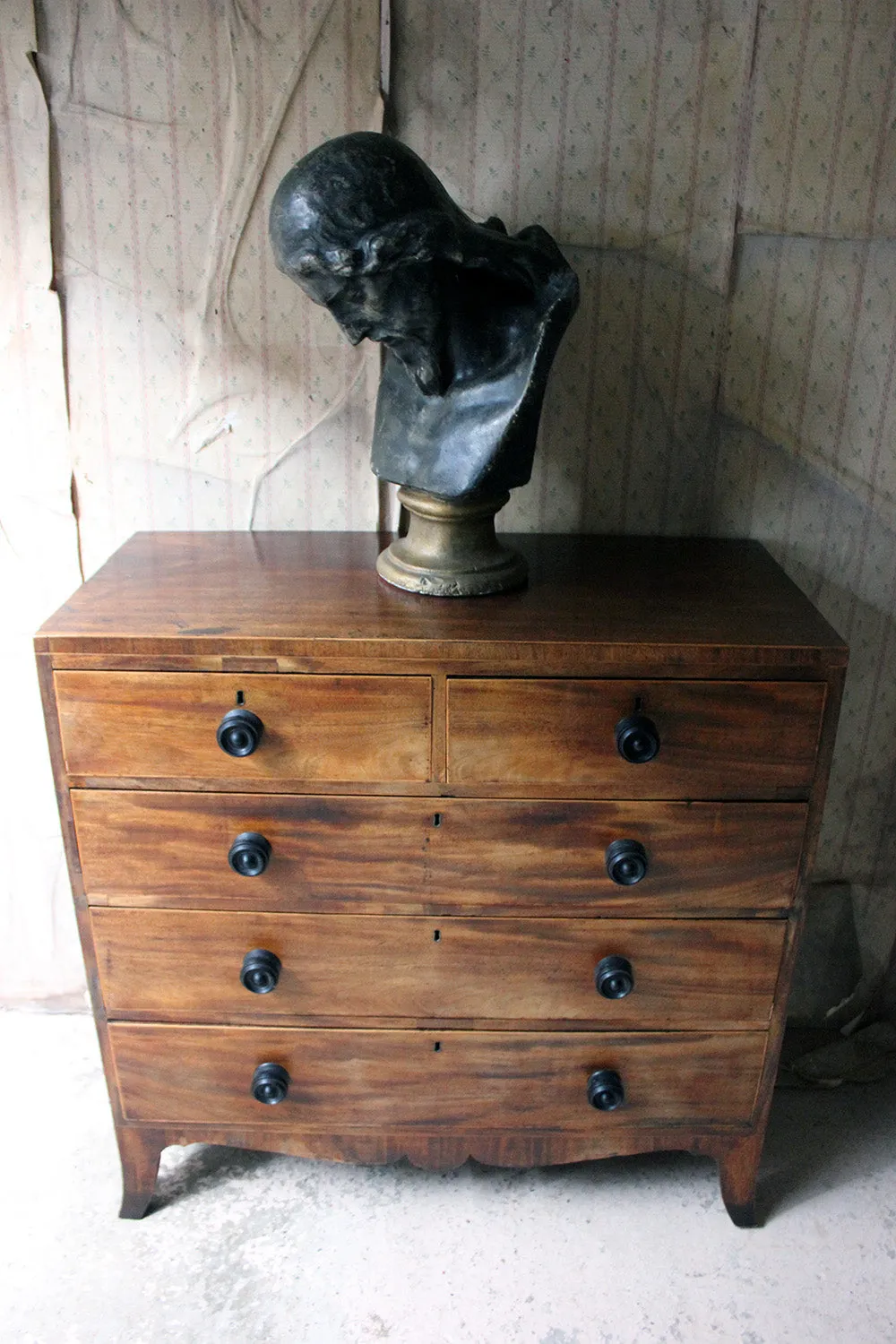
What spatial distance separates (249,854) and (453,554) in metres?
0.48

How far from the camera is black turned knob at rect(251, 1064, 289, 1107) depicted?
1.55 meters

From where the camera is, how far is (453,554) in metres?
1.47

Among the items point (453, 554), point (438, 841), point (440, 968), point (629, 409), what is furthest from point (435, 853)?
point (629, 409)

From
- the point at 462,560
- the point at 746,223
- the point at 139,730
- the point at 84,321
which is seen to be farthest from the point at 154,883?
the point at 746,223

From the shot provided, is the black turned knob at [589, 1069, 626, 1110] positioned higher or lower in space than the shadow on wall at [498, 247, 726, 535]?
lower

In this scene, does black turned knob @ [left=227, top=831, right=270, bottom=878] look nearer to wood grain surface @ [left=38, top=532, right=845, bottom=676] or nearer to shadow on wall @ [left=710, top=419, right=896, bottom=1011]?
wood grain surface @ [left=38, top=532, right=845, bottom=676]

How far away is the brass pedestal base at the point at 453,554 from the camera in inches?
57.0

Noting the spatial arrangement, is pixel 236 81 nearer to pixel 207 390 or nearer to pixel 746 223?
pixel 207 390

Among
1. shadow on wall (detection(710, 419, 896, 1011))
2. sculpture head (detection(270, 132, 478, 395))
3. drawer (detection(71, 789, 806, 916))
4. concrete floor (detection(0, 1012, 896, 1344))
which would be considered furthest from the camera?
shadow on wall (detection(710, 419, 896, 1011))

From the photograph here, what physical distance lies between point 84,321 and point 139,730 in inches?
27.1

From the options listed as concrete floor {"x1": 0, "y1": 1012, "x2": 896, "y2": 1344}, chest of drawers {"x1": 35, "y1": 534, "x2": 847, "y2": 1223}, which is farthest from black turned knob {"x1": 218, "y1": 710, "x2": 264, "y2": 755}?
concrete floor {"x1": 0, "y1": 1012, "x2": 896, "y2": 1344}

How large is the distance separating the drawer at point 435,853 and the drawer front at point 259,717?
45 millimetres

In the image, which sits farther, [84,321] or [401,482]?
[84,321]

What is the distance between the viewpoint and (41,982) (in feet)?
6.79
